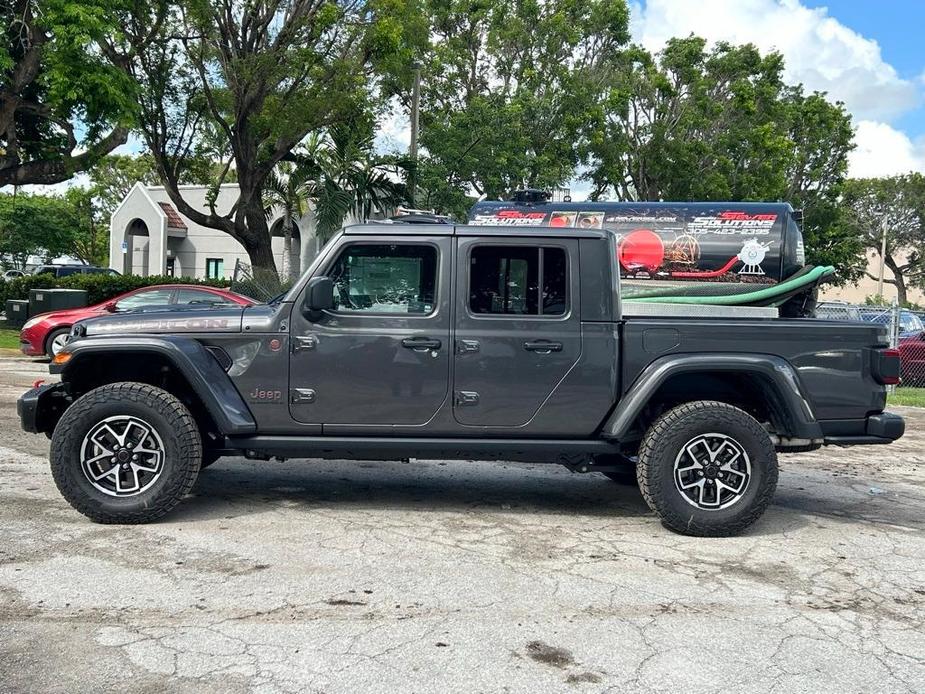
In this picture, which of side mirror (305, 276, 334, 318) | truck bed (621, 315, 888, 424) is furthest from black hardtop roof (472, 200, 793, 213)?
side mirror (305, 276, 334, 318)

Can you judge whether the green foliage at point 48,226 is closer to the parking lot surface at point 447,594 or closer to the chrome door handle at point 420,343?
the parking lot surface at point 447,594

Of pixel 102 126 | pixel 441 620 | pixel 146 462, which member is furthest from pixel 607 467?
pixel 102 126

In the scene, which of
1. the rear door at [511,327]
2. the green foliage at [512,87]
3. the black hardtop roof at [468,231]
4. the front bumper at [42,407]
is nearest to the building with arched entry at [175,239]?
the green foliage at [512,87]

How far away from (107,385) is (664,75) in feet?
98.1

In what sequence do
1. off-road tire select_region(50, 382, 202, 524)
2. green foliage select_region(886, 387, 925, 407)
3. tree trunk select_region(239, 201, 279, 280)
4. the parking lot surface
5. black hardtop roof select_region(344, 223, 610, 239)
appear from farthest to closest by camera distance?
1. tree trunk select_region(239, 201, 279, 280)
2. green foliage select_region(886, 387, 925, 407)
3. black hardtop roof select_region(344, 223, 610, 239)
4. off-road tire select_region(50, 382, 202, 524)
5. the parking lot surface

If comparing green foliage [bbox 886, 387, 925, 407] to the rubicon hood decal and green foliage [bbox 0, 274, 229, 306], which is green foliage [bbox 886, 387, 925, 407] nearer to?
the rubicon hood decal

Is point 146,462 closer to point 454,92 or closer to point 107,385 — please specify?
point 107,385

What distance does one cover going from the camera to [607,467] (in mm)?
6031

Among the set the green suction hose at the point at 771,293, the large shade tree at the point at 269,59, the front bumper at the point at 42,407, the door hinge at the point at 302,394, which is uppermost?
the large shade tree at the point at 269,59

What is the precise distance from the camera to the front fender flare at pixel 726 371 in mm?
5461

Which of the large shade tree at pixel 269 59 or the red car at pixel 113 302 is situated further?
the large shade tree at pixel 269 59

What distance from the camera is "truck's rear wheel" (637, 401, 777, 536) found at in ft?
18.0

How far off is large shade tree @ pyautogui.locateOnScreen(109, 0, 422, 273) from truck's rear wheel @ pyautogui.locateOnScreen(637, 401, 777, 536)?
17.4 m

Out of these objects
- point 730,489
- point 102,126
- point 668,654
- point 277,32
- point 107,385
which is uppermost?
point 277,32
